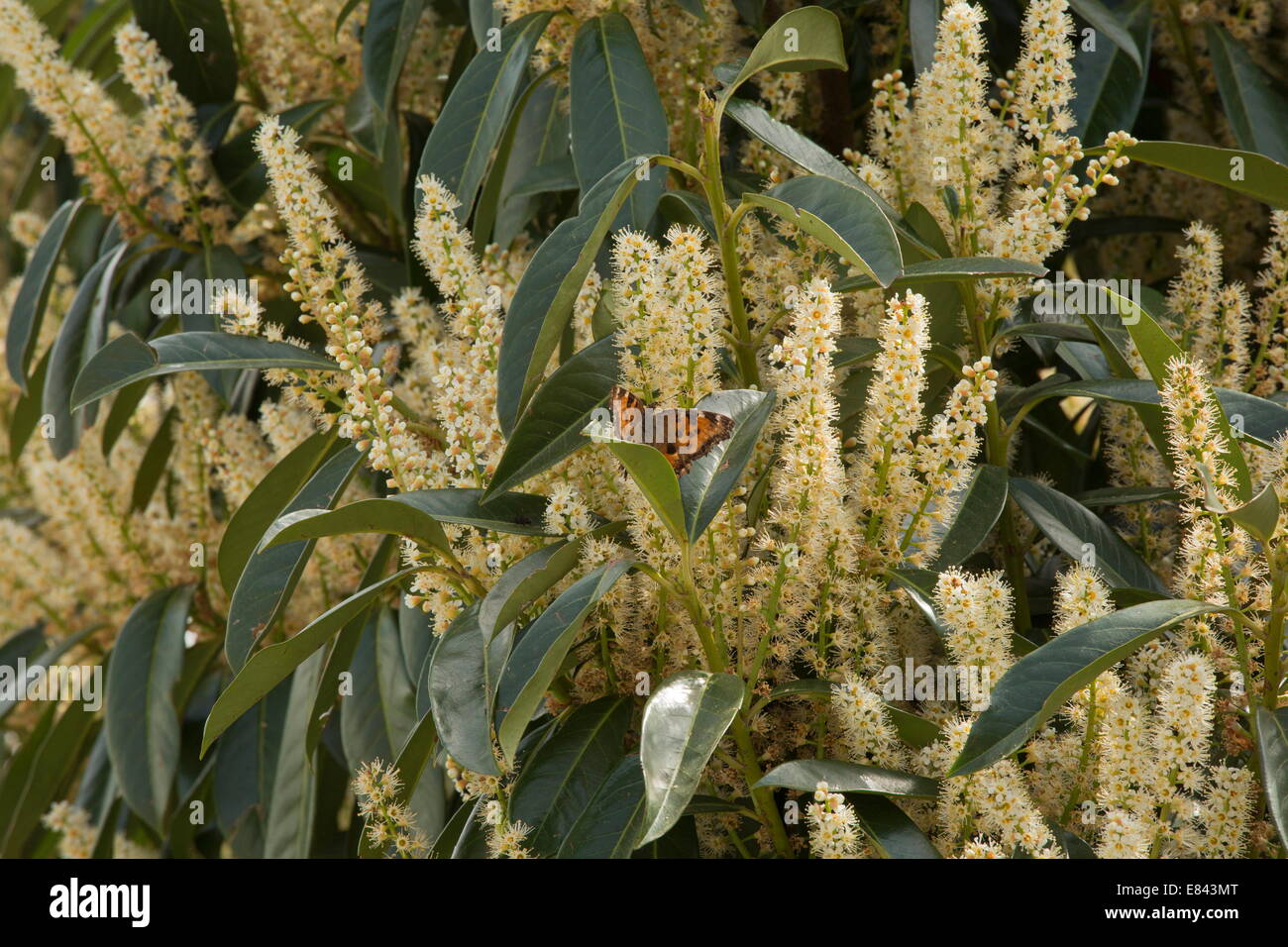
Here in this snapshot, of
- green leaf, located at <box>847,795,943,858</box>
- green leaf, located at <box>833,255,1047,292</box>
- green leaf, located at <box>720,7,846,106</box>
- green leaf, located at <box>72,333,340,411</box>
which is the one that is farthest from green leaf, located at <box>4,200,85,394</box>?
green leaf, located at <box>847,795,943,858</box>

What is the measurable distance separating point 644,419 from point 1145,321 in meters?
0.38

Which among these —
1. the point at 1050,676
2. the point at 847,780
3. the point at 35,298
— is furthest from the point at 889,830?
the point at 35,298

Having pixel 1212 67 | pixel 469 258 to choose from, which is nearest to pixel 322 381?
pixel 469 258

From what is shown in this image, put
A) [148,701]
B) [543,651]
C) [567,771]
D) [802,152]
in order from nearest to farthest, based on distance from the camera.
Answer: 1. [543,651]
2. [567,771]
3. [802,152]
4. [148,701]

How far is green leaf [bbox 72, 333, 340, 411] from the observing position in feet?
3.43

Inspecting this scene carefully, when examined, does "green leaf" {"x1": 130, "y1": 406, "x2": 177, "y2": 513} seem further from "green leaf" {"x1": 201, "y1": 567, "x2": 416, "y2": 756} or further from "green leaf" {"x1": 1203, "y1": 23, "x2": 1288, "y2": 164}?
"green leaf" {"x1": 1203, "y1": 23, "x2": 1288, "y2": 164}

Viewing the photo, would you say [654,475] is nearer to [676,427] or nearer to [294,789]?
[676,427]

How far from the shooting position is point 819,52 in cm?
99

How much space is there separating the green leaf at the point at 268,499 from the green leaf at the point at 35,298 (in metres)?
0.59

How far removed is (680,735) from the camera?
74 centimetres

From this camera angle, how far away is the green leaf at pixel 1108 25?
124cm

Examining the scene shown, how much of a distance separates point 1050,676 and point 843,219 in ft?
1.27

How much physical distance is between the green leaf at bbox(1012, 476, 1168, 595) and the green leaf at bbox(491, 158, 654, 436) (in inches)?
18.8
